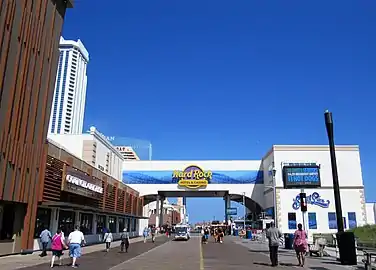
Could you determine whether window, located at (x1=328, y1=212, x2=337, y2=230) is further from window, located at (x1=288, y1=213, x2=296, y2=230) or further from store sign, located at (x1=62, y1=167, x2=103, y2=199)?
store sign, located at (x1=62, y1=167, x2=103, y2=199)

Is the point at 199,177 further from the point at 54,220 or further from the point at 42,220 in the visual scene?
the point at 42,220

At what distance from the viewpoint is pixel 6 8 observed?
20.6 metres

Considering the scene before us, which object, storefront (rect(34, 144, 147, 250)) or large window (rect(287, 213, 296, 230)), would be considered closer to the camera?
storefront (rect(34, 144, 147, 250))

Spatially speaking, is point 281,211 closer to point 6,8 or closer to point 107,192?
point 107,192

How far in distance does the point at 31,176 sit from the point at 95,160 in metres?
32.8

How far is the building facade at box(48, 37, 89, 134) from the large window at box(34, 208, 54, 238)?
114239mm

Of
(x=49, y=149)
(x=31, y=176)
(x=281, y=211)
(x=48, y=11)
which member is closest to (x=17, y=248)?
(x=31, y=176)

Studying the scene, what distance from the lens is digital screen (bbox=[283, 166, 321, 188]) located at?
65.1 meters

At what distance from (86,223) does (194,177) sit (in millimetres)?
40080

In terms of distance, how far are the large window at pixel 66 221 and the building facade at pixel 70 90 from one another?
360 ft

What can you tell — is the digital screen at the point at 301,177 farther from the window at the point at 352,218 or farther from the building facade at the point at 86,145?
the building facade at the point at 86,145

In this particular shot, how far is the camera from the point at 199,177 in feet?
246

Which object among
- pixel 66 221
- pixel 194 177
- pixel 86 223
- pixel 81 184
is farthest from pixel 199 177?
pixel 81 184

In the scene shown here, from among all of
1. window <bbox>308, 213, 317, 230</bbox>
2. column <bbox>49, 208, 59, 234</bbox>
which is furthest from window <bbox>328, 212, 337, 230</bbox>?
column <bbox>49, 208, 59, 234</bbox>
